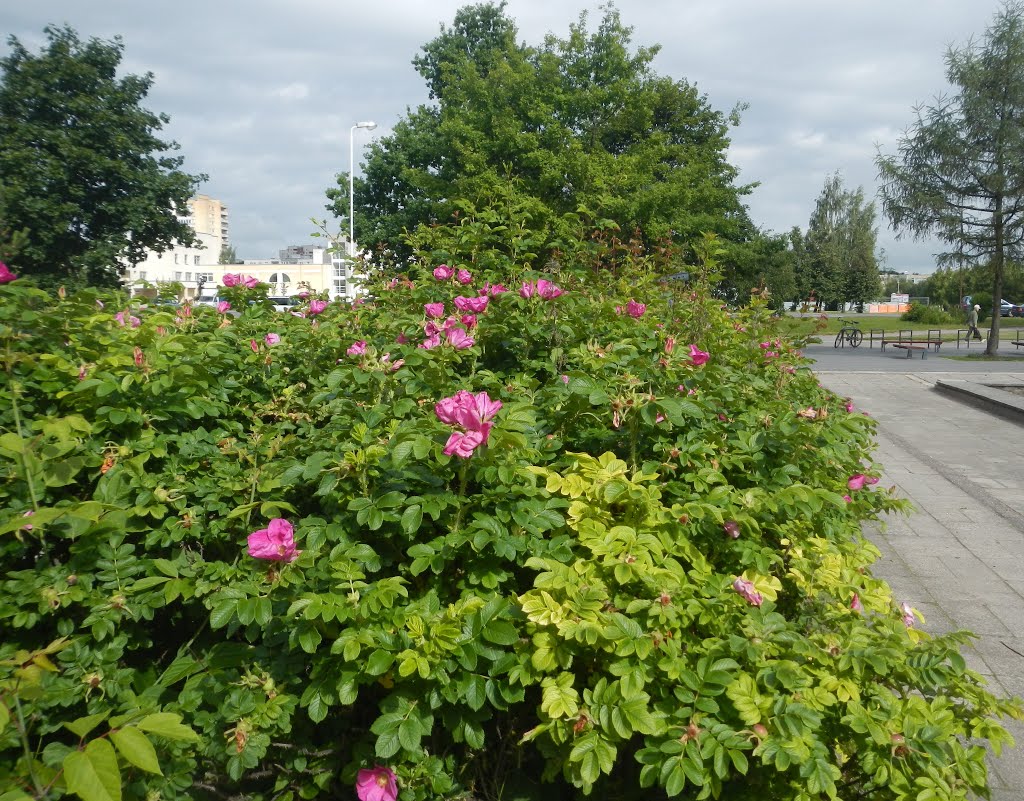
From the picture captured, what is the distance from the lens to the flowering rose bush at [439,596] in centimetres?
171

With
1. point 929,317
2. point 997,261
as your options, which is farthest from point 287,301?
point 929,317

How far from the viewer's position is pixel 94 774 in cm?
127

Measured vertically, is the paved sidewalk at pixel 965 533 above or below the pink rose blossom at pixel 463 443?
below

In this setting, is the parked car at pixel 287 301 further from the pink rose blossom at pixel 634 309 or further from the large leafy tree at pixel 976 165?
the large leafy tree at pixel 976 165

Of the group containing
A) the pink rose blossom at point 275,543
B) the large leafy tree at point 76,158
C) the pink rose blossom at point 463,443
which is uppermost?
the large leafy tree at point 76,158

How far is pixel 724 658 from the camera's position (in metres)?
1.80

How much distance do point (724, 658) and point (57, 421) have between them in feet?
5.83

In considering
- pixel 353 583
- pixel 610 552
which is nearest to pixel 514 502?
pixel 610 552

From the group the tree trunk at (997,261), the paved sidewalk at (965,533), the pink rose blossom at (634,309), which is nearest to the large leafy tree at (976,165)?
the tree trunk at (997,261)

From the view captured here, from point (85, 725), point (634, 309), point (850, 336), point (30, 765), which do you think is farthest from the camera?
point (850, 336)

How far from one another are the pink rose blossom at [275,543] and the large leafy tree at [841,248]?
5094 cm

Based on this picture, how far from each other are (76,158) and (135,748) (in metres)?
26.6

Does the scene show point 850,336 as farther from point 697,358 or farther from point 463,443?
point 463,443

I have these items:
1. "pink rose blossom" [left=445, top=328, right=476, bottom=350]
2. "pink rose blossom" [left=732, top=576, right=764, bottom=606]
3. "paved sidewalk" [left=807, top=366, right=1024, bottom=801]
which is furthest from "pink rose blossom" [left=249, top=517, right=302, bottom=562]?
"paved sidewalk" [left=807, top=366, right=1024, bottom=801]
